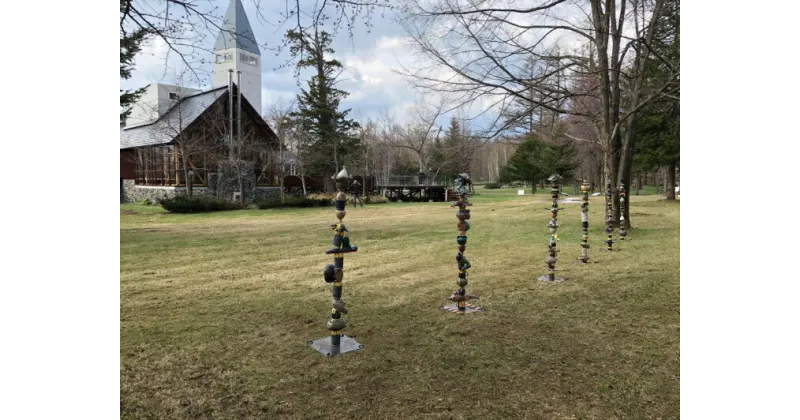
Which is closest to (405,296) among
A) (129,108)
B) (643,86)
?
(643,86)

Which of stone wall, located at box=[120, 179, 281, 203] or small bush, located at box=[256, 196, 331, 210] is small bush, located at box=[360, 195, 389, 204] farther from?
stone wall, located at box=[120, 179, 281, 203]

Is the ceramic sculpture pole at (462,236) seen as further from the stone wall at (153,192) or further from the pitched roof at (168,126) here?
the stone wall at (153,192)

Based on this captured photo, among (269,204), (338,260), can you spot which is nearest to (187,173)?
(269,204)

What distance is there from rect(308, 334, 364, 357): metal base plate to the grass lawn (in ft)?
0.16

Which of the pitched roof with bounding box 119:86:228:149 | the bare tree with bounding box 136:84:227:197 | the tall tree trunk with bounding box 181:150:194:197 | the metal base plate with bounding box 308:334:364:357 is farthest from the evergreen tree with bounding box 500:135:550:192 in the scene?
the metal base plate with bounding box 308:334:364:357

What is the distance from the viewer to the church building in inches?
508

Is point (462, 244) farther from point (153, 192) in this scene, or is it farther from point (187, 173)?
point (153, 192)

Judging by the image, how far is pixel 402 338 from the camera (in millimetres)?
2686

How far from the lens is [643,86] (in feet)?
22.3

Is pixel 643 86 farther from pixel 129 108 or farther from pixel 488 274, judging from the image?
pixel 129 108

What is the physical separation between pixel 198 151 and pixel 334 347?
13.3 meters

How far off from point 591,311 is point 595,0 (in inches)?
176

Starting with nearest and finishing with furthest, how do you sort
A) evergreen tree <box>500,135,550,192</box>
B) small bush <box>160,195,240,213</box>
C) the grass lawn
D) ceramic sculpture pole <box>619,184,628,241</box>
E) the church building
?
the grass lawn < ceramic sculpture pole <box>619,184,628,241</box> < small bush <box>160,195,240,213</box> < the church building < evergreen tree <box>500,135,550,192</box>

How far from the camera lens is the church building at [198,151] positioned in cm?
1290
